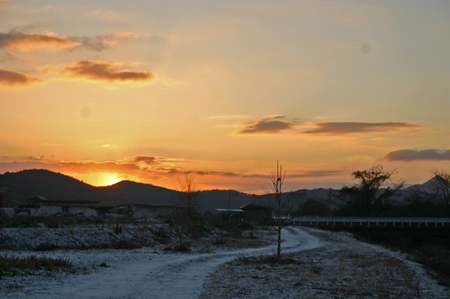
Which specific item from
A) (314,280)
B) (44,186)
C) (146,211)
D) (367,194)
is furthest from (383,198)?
(44,186)

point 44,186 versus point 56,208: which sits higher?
point 44,186

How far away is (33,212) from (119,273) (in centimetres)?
4167

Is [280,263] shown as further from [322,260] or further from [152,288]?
[152,288]

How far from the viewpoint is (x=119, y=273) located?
1703cm

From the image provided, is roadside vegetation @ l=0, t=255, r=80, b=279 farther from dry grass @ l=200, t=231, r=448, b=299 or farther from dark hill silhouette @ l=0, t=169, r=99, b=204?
dark hill silhouette @ l=0, t=169, r=99, b=204

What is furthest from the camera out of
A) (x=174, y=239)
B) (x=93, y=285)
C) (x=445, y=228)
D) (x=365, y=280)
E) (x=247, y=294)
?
(x=445, y=228)

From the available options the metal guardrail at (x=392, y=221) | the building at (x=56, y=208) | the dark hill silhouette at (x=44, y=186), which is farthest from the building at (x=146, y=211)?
the dark hill silhouette at (x=44, y=186)

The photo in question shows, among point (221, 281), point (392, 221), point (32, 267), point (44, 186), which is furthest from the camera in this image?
point (44, 186)

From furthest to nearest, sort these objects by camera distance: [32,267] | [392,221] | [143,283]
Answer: [392,221] → [32,267] → [143,283]

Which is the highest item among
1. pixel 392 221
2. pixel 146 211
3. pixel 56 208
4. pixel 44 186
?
pixel 44 186

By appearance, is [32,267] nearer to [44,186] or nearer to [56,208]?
[56,208]

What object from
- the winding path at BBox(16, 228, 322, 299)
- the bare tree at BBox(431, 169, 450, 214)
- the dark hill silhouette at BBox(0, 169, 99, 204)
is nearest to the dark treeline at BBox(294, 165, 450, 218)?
the bare tree at BBox(431, 169, 450, 214)

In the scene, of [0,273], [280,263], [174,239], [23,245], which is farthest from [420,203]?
[0,273]

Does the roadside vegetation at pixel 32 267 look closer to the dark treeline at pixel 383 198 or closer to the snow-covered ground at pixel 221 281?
the snow-covered ground at pixel 221 281
